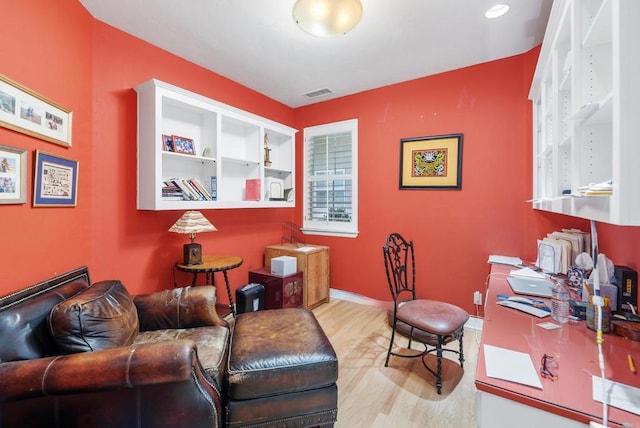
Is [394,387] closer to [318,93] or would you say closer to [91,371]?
[91,371]

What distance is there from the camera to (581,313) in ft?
4.26

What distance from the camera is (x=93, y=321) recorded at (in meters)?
1.31

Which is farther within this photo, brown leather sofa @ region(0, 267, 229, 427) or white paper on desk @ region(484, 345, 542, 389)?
brown leather sofa @ region(0, 267, 229, 427)

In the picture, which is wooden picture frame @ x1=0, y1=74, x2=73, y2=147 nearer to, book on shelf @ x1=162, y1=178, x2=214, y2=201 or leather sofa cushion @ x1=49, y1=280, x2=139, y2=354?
book on shelf @ x1=162, y1=178, x2=214, y2=201

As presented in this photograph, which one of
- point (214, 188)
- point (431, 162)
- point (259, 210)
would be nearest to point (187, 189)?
point (214, 188)

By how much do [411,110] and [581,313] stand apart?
2472mm

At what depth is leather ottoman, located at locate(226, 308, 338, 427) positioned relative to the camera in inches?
53.5

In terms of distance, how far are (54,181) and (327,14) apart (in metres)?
1.94

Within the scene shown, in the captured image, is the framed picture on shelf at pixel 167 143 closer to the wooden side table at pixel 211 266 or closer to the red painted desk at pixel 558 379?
the wooden side table at pixel 211 266

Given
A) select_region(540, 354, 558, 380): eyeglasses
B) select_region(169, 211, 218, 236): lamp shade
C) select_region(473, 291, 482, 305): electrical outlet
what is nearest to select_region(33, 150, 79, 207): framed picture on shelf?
select_region(169, 211, 218, 236): lamp shade

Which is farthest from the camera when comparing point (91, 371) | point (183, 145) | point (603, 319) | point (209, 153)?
point (209, 153)

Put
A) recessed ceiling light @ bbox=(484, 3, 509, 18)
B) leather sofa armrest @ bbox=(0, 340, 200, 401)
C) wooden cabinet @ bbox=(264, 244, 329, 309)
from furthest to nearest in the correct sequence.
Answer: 1. wooden cabinet @ bbox=(264, 244, 329, 309)
2. recessed ceiling light @ bbox=(484, 3, 509, 18)
3. leather sofa armrest @ bbox=(0, 340, 200, 401)

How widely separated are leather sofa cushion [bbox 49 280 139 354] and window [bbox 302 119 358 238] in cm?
255

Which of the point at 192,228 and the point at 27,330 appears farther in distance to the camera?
the point at 192,228
